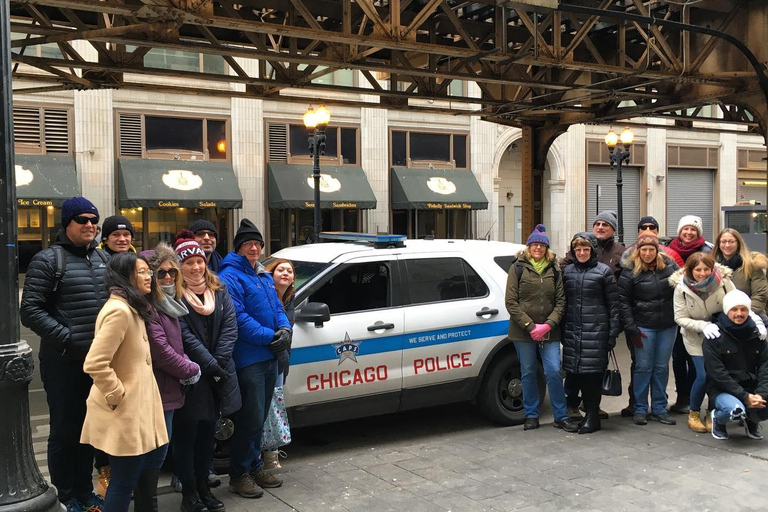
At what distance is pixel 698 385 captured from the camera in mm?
6918

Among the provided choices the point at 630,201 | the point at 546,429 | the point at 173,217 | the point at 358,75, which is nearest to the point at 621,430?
the point at 546,429

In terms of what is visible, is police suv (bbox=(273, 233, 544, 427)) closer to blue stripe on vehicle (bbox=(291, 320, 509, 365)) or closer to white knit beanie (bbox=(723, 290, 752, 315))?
blue stripe on vehicle (bbox=(291, 320, 509, 365))

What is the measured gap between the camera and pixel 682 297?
22.5ft

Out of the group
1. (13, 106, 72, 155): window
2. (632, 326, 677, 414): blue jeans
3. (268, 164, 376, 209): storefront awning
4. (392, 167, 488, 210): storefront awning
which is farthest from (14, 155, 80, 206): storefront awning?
(632, 326, 677, 414): blue jeans

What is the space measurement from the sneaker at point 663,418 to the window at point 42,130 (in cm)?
1788

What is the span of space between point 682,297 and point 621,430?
1.42m

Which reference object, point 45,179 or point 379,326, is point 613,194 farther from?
point 379,326

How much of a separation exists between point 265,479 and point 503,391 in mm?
2854

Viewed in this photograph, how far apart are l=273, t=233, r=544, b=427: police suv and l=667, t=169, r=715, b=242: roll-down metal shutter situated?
28020 mm

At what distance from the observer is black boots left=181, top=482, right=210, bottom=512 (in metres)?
4.88

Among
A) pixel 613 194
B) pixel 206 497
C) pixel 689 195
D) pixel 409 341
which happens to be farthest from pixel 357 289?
pixel 689 195

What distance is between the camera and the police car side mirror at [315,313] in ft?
19.5

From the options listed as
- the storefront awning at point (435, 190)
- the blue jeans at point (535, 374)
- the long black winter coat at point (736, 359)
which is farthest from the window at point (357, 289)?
the storefront awning at point (435, 190)

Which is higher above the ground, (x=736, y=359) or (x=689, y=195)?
(x=689, y=195)
